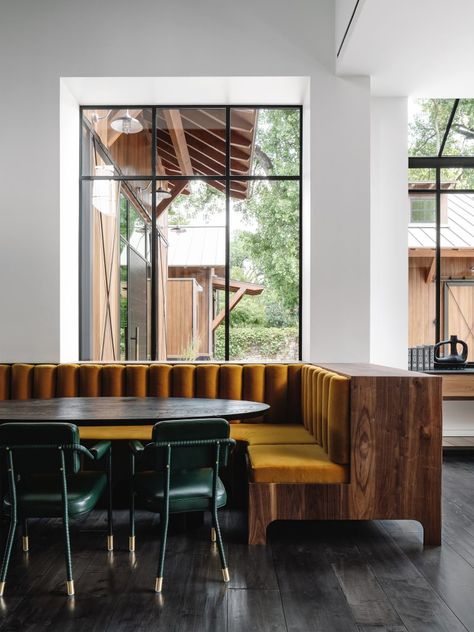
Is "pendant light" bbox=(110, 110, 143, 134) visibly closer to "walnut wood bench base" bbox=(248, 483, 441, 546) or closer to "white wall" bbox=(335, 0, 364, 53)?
"white wall" bbox=(335, 0, 364, 53)

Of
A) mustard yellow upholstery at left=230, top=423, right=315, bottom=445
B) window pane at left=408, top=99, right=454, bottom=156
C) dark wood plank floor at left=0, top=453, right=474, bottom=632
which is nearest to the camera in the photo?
dark wood plank floor at left=0, top=453, right=474, bottom=632

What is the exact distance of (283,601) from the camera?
7.99 ft

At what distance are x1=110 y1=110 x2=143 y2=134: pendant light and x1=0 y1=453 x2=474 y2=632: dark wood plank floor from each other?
3823 millimetres

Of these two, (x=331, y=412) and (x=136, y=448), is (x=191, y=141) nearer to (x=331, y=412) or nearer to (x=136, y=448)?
(x=331, y=412)

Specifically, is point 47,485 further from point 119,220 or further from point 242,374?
point 119,220

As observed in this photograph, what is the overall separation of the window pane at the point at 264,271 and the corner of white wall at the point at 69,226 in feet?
4.91

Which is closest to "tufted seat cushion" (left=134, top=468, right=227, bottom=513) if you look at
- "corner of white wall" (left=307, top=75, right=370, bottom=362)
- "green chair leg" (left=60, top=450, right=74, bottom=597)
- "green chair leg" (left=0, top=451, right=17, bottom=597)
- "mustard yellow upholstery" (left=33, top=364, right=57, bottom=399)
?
"green chair leg" (left=60, top=450, right=74, bottom=597)

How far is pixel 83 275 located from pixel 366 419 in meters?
3.32

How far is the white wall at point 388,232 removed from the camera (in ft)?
17.2

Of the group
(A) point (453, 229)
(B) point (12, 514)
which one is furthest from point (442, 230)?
(B) point (12, 514)

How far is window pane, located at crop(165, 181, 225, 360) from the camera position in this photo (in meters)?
5.43

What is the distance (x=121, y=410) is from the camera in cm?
310

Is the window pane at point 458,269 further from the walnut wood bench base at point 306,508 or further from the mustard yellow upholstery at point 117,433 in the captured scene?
the mustard yellow upholstery at point 117,433

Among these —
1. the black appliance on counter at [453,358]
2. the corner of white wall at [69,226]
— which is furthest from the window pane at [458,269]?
the corner of white wall at [69,226]
